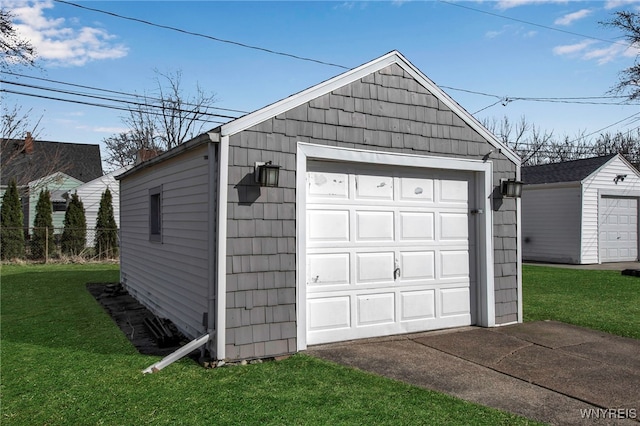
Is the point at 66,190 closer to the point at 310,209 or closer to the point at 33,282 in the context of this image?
the point at 33,282

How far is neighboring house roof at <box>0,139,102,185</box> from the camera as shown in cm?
2062

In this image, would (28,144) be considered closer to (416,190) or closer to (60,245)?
(60,245)

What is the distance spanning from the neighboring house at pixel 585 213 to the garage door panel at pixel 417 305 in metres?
12.0

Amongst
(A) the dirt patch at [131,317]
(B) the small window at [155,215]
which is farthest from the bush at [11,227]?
(B) the small window at [155,215]

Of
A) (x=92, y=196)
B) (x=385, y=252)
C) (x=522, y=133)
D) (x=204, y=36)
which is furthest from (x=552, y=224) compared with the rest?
(x=92, y=196)

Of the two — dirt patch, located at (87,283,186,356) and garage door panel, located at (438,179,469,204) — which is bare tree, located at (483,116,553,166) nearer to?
garage door panel, located at (438,179,469,204)

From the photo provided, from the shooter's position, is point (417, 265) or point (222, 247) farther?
point (417, 265)

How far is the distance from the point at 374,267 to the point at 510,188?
2433 mm

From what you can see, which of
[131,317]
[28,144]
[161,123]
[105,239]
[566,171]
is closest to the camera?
[131,317]

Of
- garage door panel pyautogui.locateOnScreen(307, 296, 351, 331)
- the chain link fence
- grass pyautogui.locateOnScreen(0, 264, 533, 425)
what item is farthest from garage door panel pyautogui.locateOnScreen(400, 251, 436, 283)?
the chain link fence

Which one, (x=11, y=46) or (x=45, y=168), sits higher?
(x=11, y=46)

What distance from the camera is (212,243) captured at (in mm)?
4828

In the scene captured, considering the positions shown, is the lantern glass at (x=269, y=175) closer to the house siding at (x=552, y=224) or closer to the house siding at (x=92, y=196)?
the house siding at (x=552, y=224)

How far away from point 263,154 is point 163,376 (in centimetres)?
250
